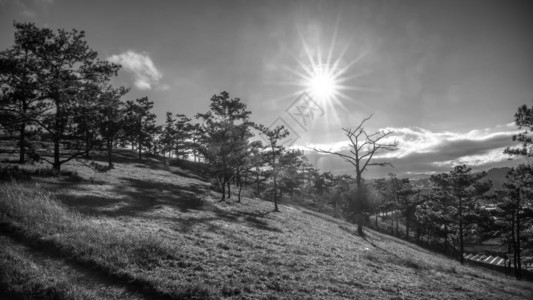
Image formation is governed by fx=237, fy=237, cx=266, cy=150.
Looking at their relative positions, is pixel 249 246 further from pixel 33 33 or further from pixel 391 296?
pixel 33 33

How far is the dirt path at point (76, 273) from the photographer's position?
5680 mm

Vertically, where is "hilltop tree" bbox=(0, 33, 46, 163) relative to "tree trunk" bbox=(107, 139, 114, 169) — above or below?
above

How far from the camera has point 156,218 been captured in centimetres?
1338

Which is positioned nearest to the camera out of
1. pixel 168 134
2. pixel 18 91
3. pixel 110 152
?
pixel 18 91

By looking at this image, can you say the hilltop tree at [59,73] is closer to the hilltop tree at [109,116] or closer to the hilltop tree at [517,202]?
the hilltop tree at [109,116]

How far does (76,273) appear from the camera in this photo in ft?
20.3

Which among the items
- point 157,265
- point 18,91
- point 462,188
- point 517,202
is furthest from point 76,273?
point 517,202

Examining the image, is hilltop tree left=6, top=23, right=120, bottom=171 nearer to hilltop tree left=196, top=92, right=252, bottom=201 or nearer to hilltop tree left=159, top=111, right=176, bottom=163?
hilltop tree left=196, top=92, right=252, bottom=201

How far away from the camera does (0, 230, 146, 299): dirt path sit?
5.68m

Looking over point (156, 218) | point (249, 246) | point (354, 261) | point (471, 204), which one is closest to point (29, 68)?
point (156, 218)

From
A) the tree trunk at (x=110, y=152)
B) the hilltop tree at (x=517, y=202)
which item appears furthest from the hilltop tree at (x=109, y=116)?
the hilltop tree at (x=517, y=202)

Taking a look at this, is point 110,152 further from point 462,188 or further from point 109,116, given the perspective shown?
point 462,188

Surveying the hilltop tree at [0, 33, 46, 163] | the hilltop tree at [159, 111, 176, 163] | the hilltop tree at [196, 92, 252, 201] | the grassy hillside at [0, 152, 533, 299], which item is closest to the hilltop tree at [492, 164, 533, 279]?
the grassy hillside at [0, 152, 533, 299]

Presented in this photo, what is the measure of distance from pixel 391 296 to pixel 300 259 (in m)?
3.70
